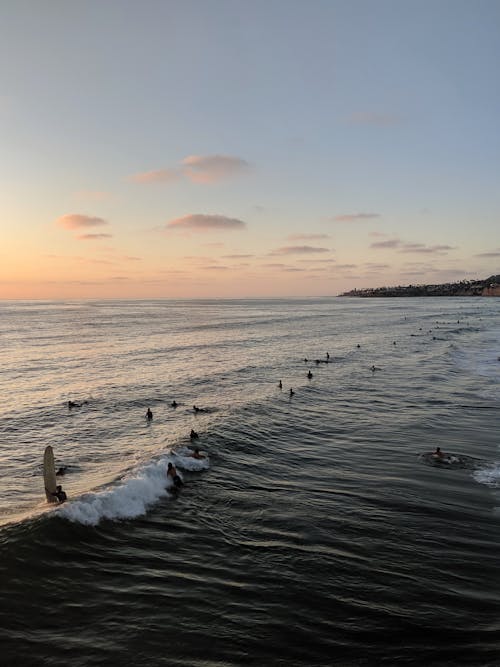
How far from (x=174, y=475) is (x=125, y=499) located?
2430 millimetres

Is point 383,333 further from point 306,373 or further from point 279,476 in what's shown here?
point 279,476

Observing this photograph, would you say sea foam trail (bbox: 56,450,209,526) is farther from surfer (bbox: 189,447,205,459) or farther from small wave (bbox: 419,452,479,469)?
small wave (bbox: 419,452,479,469)

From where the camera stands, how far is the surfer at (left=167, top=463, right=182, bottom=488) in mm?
18484

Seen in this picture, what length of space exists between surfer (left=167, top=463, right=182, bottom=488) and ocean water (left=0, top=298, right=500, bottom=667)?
41 centimetres

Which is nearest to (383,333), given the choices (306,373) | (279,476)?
(306,373)

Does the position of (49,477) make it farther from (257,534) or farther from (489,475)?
(489,475)

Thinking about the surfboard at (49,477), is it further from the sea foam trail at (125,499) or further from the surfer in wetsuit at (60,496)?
the sea foam trail at (125,499)

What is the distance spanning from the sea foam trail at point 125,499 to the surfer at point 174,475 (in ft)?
0.61

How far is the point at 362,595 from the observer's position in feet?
36.6

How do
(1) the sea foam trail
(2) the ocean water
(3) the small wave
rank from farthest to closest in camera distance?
(3) the small wave
(1) the sea foam trail
(2) the ocean water

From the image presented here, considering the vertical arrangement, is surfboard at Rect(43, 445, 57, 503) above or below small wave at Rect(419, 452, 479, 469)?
above

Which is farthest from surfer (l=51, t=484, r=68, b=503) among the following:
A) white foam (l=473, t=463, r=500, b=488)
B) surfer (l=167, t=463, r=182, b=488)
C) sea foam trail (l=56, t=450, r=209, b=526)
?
white foam (l=473, t=463, r=500, b=488)

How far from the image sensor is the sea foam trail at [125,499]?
1565 cm

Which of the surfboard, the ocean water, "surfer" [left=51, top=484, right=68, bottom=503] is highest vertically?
the surfboard
